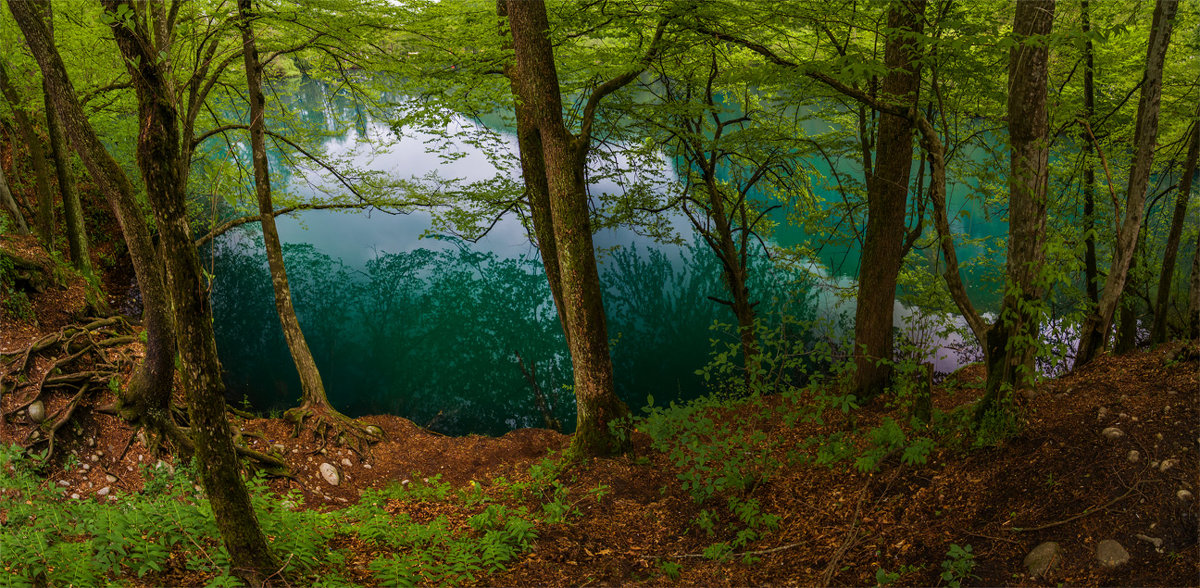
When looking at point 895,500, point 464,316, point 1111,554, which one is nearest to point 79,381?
point 895,500

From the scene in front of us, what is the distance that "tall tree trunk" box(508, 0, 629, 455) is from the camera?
604 centimetres

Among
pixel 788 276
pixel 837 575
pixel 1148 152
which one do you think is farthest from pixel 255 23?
pixel 788 276

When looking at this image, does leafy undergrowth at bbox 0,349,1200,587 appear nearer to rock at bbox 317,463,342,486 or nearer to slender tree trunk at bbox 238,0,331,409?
rock at bbox 317,463,342,486

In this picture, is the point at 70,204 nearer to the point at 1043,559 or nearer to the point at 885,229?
the point at 885,229

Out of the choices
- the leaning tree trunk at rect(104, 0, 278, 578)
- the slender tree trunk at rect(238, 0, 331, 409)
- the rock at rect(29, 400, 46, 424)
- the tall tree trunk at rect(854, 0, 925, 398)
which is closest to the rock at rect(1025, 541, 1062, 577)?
the tall tree trunk at rect(854, 0, 925, 398)

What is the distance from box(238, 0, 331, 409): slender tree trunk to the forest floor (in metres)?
1.81

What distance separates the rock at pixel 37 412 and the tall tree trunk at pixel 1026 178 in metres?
8.23

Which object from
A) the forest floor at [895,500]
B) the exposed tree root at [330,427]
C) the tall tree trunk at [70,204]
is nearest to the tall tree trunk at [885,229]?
the forest floor at [895,500]

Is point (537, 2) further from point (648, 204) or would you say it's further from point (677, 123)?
point (648, 204)

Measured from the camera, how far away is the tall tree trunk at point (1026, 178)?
3.97 m

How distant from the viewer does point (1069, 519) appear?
346 cm

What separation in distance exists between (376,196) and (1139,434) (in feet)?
36.4

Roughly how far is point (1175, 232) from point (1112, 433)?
4069 mm

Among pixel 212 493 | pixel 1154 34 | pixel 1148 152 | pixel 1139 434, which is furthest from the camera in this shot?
pixel 1154 34
